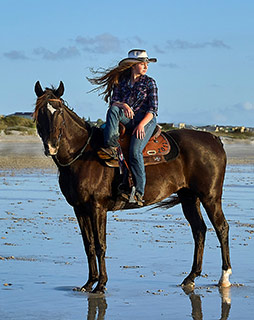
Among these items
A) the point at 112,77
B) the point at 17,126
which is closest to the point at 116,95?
the point at 112,77

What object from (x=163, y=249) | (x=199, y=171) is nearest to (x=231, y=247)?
(x=163, y=249)

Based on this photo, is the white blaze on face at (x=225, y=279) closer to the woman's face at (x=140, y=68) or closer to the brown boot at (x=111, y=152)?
the brown boot at (x=111, y=152)

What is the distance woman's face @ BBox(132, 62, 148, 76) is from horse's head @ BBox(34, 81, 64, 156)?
3.46 feet

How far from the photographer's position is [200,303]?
775 centimetres

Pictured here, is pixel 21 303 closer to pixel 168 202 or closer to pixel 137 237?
pixel 168 202

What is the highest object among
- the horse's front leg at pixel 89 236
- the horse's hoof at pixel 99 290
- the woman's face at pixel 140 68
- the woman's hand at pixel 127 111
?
the woman's face at pixel 140 68

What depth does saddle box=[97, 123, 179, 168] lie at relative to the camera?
28.7 feet

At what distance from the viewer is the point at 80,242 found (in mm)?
10852

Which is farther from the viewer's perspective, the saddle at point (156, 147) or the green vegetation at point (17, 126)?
the green vegetation at point (17, 126)

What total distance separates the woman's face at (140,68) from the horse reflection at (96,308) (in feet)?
9.23

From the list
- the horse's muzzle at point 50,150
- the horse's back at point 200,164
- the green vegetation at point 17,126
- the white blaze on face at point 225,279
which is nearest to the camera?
the horse's muzzle at point 50,150

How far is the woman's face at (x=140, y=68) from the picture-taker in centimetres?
871

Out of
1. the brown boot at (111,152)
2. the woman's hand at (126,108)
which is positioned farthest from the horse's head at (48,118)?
the woman's hand at (126,108)

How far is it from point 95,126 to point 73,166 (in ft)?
2.50
